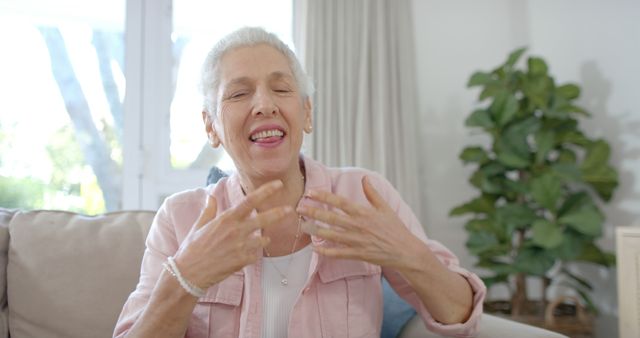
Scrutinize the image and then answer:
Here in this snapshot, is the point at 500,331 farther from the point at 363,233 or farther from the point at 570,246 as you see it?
the point at 570,246

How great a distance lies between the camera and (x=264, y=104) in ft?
4.22

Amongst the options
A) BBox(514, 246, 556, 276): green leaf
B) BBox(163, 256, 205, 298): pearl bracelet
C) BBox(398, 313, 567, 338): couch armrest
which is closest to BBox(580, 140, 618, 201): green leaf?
BBox(514, 246, 556, 276): green leaf

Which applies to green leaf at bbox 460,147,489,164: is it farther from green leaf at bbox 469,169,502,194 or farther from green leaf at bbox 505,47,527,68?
green leaf at bbox 505,47,527,68

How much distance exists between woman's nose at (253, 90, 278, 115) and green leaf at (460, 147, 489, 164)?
1.80 meters

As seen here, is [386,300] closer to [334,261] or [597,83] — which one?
[334,261]

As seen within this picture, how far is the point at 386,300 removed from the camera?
62.6 inches

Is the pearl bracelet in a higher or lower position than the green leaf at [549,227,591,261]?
higher

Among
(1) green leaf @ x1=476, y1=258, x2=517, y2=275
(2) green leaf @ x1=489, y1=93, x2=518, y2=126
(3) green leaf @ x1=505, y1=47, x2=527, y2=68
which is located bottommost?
(1) green leaf @ x1=476, y1=258, x2=517, y2=275

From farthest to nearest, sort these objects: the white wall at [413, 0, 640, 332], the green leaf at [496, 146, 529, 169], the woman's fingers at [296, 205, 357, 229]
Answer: the white wall at [413, 0, 640, 332]
the green leaf at [496, 146, 529, 169]
the woman's fingers at [296, 205, 357, 229]

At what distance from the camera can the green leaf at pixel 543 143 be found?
105 inches

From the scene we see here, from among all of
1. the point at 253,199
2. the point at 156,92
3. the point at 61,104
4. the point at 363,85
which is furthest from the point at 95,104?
the point at 253,199

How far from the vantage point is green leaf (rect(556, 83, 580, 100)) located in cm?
271

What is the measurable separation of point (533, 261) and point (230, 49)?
75.8 inches

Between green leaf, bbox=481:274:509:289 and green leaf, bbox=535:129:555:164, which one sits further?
green leaf, bbox=481:274:509:289
